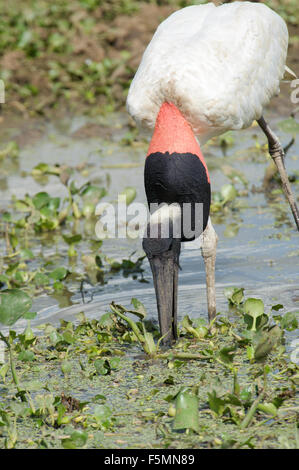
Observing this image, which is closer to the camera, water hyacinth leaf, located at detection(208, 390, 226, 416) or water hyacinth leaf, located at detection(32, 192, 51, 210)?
water hyacinth leaf, located at detection(208, 390, 226, 416)

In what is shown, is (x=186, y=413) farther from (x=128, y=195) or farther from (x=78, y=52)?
(x=78, y=52)

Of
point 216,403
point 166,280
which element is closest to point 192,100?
point 166,280

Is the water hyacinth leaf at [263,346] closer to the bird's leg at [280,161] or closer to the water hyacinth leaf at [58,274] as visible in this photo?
the water hyacinth leaf at [58,274]

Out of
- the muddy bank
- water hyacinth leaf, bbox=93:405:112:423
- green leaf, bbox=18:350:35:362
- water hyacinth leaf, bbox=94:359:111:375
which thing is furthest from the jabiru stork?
the muddy bank

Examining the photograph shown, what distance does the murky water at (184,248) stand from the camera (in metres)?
4.93

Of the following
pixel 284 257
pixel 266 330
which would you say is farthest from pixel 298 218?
pixel 266 330

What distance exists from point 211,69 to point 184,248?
1.61 m

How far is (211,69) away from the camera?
4.46m

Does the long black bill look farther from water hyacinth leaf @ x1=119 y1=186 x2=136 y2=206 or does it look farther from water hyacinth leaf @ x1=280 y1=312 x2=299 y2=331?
water hyacinth leaf @ x1=119 y1=186 x2=136 y2=206

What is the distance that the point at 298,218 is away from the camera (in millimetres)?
5391

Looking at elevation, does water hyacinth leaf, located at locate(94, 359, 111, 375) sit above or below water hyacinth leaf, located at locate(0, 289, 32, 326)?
below

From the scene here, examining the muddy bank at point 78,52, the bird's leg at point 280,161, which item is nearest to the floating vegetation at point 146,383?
the bird's leg at point 280,161

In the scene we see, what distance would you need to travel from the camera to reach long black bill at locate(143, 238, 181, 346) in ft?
13.2

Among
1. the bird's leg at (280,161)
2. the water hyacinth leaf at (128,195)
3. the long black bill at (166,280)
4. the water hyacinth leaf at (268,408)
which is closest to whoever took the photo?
the water hyacinth leaf at (268,408)
